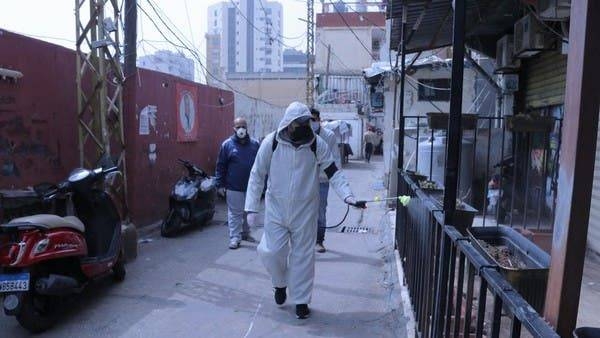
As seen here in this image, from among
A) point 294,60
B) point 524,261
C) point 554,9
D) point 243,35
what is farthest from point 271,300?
point 294,60

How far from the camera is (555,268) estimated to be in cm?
160

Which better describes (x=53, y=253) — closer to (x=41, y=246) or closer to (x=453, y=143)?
(x=41, y=246)

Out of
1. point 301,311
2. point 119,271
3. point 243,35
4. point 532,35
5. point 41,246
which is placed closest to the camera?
point 41,246

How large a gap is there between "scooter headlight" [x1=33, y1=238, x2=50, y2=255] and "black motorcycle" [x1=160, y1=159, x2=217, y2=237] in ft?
12.4

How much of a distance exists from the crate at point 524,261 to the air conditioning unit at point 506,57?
5.43m

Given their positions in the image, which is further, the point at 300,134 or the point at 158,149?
the point at 158,149

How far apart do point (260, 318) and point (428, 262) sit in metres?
1.81

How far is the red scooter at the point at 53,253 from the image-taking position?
4102mm

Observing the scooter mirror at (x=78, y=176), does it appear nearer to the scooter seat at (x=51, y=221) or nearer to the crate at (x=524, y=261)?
the scooter seat at (x=51, y=221)

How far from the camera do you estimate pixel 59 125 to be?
6.61 metres

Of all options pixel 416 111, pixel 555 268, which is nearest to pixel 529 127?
pixel 555 268

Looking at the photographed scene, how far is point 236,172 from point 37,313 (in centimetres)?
362

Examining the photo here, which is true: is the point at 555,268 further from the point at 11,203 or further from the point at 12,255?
the point at 11,203

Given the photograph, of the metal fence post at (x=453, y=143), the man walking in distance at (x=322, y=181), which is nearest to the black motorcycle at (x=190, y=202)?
the man walking in distance at (x=322, y=181)
